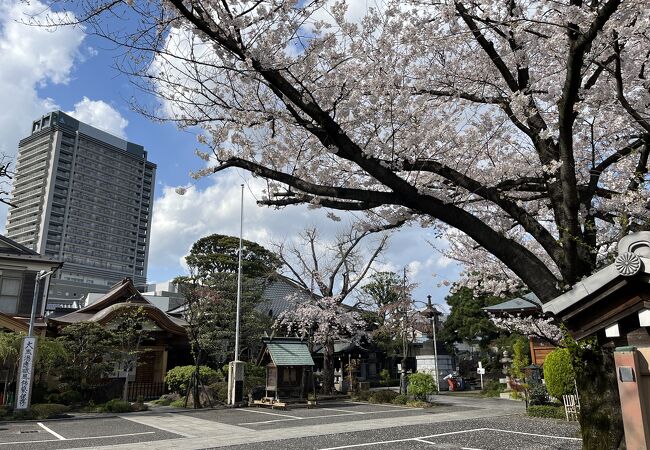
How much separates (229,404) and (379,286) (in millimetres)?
21951

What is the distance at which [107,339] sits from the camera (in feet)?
59.0

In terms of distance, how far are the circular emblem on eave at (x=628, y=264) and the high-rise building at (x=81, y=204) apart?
311 ft

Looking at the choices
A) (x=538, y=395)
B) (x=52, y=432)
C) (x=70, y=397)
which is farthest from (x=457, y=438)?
(x=70, y=397)

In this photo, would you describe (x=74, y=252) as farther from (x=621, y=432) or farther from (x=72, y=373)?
(x=621, y=432)

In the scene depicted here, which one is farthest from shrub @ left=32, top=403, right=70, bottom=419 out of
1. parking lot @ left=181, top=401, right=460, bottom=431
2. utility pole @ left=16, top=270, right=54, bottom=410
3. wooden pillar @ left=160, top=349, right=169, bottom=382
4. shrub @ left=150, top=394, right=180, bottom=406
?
wooden pillar @ left=160, top=349, right=169, bottom=382

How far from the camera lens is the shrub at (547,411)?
13.5m

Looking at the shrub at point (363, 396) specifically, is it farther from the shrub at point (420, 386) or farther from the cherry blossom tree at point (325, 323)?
the shrub at point (420, 386)

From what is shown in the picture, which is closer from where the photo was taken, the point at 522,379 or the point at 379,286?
the point at 522,379

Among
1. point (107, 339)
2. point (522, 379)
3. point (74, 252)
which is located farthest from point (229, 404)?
point (74, 252)

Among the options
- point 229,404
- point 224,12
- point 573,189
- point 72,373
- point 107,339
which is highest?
point 224,12

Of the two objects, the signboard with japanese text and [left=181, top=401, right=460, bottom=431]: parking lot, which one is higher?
the signboard with japanese text

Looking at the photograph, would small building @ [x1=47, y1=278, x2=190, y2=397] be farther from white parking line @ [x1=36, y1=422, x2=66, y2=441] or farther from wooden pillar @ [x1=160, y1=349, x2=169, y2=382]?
white parking line @ [x1=36, y1=422, x2=66, y2=441]

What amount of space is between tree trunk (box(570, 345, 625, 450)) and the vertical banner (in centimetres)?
1620

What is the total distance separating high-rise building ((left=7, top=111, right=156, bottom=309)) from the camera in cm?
9638
